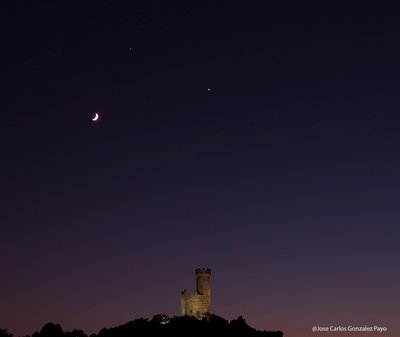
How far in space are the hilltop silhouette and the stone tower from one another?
2.85m

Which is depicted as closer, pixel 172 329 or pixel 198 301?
pixel 172 329

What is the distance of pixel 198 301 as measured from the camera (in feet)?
389

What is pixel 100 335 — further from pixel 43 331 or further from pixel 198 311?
pixel 198 311

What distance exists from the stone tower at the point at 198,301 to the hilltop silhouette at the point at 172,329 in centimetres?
285

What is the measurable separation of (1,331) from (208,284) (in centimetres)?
3438

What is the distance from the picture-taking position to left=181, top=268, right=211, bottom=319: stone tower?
386 feet

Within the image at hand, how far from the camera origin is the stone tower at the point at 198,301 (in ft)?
386

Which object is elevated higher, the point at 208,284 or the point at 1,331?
the point at 208,284

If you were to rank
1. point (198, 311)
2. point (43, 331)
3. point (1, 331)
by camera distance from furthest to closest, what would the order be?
point (198, 311) < point (43, 331) < point (1, 331)

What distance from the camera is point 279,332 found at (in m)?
118

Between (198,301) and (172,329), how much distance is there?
11076mm

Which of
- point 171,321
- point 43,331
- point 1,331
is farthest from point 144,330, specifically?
point 1,331

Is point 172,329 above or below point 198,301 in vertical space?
below

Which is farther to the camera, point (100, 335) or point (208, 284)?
point (208, 284)
